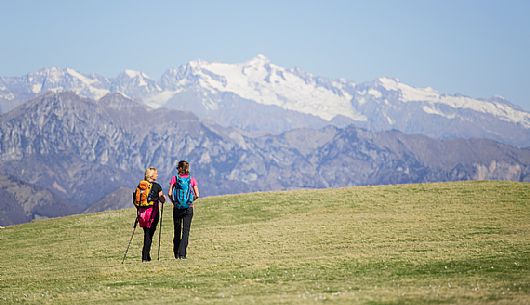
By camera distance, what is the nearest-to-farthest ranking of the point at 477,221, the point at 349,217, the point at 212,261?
the point at 212,261 < the point at 477,221 < the point at 349,217

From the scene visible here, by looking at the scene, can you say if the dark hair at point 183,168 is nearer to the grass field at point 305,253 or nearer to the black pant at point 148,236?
the black pant at point 148,236

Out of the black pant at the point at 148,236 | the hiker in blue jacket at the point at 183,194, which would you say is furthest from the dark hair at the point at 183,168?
the black pant at the point at 148,236

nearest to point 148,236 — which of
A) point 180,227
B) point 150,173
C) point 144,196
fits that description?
point 180,227

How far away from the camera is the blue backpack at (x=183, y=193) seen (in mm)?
27672

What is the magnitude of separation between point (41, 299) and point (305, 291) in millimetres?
8323

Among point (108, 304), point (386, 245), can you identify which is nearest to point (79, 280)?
point (108, 304)

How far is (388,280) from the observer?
21766 mm

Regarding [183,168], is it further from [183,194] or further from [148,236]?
[148,236]

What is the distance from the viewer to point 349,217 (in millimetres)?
Result: 43625

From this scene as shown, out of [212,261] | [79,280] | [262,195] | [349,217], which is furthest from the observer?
[262,195]

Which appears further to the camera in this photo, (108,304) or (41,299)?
(41,299)

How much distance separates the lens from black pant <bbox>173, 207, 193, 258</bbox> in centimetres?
2788

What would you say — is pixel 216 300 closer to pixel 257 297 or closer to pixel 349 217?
pixel 257 297

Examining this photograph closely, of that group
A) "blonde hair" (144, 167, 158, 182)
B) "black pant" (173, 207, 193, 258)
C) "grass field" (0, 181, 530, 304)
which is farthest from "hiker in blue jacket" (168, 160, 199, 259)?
"grass field" (0, 181, 530, 304)
